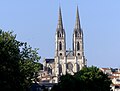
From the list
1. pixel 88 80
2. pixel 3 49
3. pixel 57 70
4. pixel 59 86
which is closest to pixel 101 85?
pixel 88 80

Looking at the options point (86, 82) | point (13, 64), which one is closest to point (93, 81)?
point (86, 82)

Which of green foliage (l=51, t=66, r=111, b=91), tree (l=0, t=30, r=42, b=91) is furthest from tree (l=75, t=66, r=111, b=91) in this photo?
tree (l=0, t=30, r=42, b=91)

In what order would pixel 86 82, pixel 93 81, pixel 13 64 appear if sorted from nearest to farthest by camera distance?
pixel 13 64, pixel 86 82, pixel 93 81

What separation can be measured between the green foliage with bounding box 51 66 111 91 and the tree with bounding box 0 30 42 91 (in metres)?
9.57

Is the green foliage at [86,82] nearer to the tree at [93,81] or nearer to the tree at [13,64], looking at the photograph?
the tree at [93,81]

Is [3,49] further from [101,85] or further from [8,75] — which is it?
[101,85]

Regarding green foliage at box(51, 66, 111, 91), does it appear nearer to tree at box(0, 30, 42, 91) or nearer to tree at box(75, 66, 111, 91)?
tree at box(75, 66, 111, 91)

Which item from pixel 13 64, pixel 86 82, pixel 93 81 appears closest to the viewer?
pixel 13 64

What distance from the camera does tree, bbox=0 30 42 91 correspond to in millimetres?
57406

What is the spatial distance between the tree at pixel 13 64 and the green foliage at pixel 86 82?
957 centimetres

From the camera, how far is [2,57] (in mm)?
58375

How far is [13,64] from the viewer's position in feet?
196

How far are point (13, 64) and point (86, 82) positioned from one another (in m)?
36.5

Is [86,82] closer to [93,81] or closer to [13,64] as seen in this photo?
[93,81]
